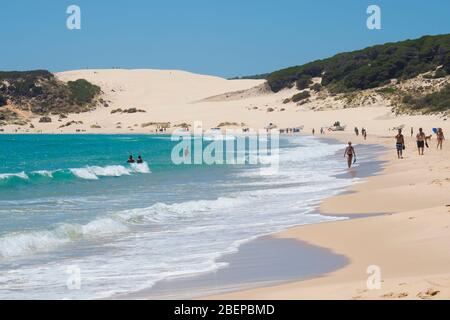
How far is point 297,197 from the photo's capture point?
1856 cm

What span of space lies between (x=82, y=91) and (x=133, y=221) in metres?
106

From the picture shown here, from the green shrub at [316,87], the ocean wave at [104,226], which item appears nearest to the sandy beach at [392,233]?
the ocean wave at [104,226]

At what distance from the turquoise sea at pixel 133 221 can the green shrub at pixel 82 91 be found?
286ft

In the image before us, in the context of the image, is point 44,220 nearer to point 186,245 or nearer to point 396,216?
point 186,245

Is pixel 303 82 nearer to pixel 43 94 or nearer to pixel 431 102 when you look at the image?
pixel 431 102

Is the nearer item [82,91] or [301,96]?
[301,96]

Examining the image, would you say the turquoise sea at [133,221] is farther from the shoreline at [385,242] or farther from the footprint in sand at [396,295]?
the footprint in sand at [396,295]

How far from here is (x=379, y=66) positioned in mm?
87625

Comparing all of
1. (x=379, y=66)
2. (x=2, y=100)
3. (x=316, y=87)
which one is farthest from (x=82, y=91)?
(x=379, y=66)

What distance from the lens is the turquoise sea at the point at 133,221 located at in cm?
965

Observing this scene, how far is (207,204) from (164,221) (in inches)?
104

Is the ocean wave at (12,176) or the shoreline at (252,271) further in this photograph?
the ocean wave at (12,176)

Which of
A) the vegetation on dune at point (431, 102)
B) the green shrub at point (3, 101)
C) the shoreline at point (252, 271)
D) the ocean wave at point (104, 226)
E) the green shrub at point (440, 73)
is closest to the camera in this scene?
the shoreline at point (252, 271)

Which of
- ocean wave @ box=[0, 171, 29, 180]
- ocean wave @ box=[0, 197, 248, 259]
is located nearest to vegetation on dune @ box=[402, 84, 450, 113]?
ocean wave @ box=[0, 171, 29, 180]
